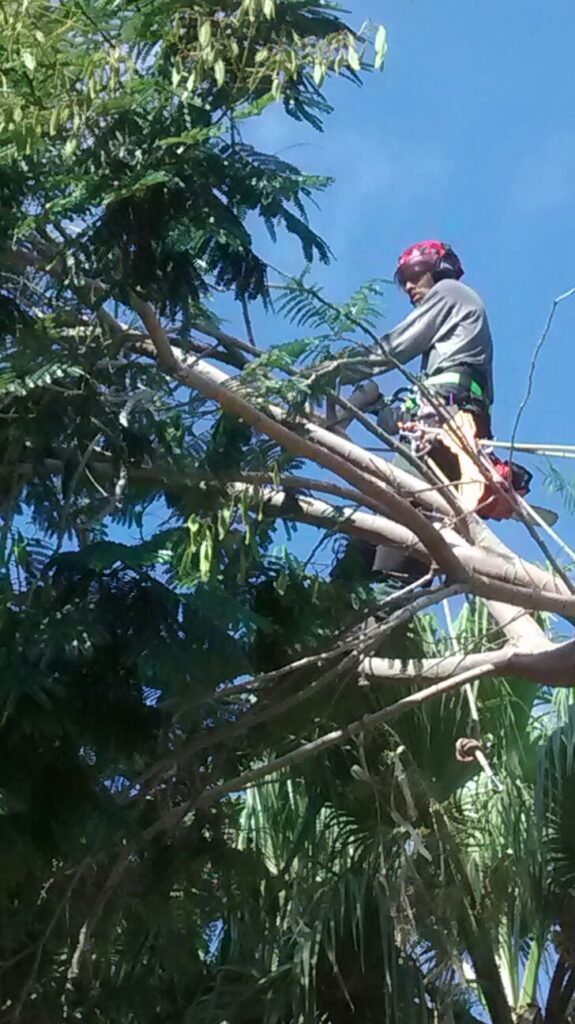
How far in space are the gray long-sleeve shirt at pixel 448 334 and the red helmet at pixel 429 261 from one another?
372 millimetres

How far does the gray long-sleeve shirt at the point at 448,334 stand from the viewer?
5.19 m

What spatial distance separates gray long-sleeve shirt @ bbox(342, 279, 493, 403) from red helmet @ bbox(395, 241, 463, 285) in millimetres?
372

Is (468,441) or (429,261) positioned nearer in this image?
(468,441)

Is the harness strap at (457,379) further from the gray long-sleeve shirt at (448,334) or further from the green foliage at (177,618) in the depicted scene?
the green foliage at (177,618)

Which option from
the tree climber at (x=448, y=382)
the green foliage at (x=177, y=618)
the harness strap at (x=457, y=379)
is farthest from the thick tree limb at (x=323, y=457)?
the harness strap at (x=457, y=379)

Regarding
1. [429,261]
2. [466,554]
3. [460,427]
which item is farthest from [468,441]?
[429,261]

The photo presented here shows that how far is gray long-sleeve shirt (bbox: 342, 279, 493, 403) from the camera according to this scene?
17.0 ft

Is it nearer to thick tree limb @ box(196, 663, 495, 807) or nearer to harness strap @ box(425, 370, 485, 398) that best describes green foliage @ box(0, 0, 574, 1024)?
thick tree limb @ box(196, 663, 495, 807)

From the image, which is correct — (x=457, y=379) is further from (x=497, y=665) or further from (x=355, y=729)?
(x=355, y=729)

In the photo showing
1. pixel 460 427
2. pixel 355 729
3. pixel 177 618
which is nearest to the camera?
pixel 177 618

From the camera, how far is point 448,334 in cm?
525

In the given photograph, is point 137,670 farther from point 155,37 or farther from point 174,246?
point 155,37

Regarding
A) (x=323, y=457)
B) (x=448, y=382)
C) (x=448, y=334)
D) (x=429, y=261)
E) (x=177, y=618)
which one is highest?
(x=429, y=261)

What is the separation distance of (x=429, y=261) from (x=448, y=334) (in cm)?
59
